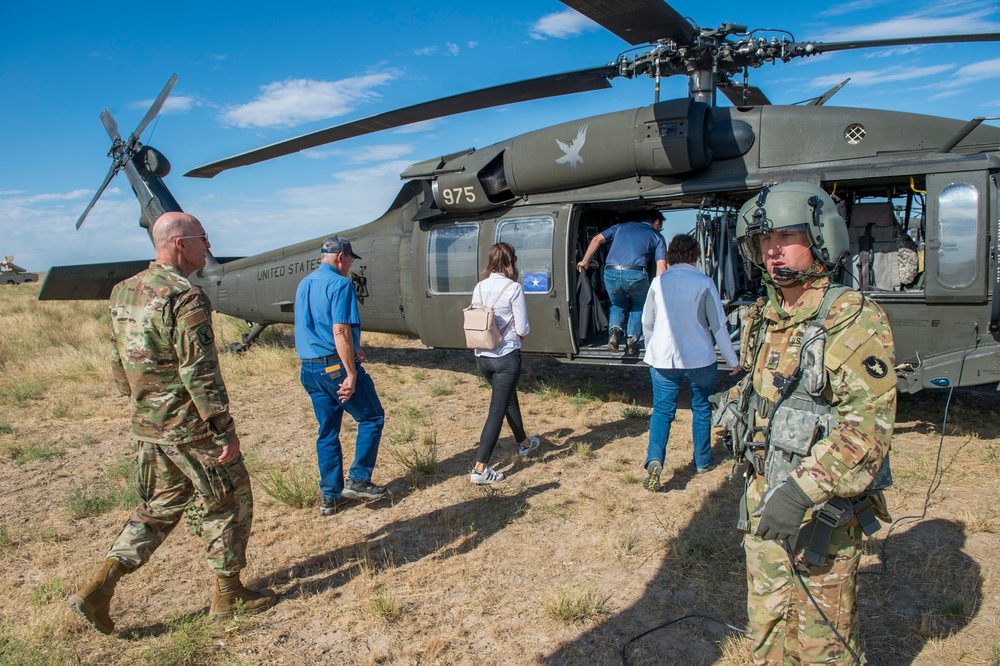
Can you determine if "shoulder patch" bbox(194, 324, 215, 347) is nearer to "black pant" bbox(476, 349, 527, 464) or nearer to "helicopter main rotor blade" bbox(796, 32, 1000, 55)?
"black pant" bbox(476, 349, 527, 464)

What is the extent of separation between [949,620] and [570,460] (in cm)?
282

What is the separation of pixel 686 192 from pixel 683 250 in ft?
5.76

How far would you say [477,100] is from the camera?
5770mm

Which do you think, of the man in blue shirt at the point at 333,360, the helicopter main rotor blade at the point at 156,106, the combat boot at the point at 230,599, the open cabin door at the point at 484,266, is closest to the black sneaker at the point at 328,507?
the man in blue shirt at the point at 333,360

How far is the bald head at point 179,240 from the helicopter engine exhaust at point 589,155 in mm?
4117

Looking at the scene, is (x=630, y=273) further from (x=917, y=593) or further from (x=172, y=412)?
(x=172, y=412)

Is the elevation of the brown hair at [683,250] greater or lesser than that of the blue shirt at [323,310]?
greater

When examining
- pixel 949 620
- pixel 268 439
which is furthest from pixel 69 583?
pixel 949 620

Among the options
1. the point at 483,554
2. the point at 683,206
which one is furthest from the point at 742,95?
the point at 483,554

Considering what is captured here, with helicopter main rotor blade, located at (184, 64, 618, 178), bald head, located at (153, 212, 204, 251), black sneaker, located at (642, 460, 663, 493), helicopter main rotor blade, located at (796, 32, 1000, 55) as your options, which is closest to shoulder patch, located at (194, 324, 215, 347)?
bald head, located at (153, 212, 204, 251)

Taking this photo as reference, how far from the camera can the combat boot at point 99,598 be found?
3043 millimetres

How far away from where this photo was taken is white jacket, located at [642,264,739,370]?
4445 millimetres

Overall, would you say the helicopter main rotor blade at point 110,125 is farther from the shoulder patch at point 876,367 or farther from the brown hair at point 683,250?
the shoulder patch at point 876,367

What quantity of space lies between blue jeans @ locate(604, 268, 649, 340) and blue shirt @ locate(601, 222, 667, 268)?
0.11m
